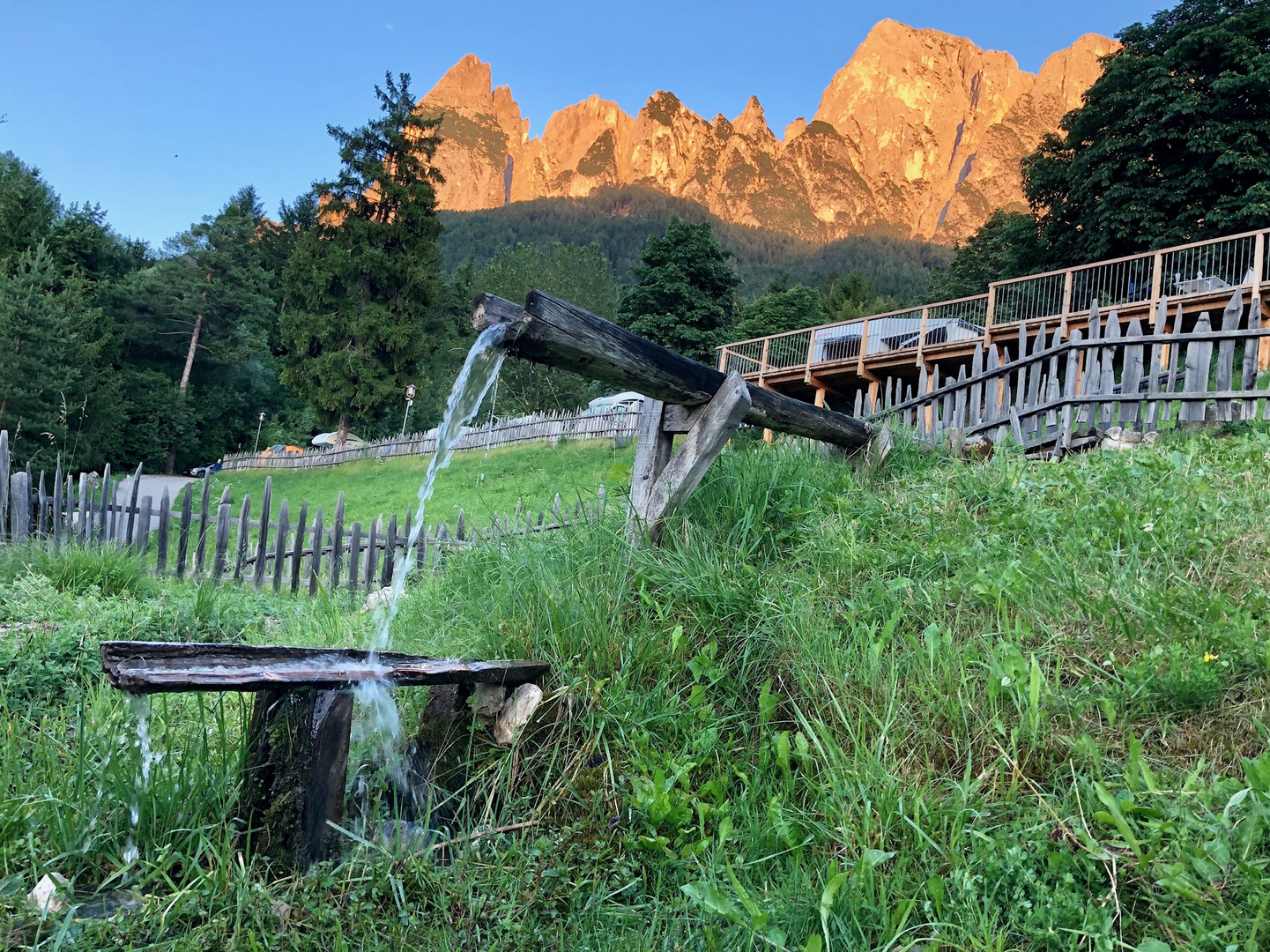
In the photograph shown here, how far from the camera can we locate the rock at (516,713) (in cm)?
283

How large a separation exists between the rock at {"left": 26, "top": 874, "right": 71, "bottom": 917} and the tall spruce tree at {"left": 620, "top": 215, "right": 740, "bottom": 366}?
40.2 metres

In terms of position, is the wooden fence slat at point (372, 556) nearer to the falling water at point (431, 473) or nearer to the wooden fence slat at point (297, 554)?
the wooden fence slat at point (297, 554)

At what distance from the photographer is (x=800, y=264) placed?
122 m

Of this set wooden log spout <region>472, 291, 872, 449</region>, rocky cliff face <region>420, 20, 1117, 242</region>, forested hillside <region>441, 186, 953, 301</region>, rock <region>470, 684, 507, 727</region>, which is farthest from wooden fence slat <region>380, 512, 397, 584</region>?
rocky cliff face <region>420, 20, 1117, 242</region>

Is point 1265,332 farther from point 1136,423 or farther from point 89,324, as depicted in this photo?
point 89,324

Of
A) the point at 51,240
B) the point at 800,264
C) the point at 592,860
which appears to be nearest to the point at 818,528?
the point at 592,860

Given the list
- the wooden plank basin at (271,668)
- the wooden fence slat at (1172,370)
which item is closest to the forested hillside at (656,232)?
the wooden fence slat at (1172,370)

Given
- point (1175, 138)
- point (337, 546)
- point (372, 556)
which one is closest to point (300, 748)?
point (372, 556)

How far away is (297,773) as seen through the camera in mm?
2301

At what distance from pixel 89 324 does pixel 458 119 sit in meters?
179

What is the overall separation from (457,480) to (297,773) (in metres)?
19.0

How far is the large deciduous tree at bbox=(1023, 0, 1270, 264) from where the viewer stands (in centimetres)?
2395

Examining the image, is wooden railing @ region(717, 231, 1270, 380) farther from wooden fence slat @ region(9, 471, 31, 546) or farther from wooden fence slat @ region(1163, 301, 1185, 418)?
wooden fence slat @ region(9, 471, 31, 546)

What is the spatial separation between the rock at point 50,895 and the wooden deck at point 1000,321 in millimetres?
15550
